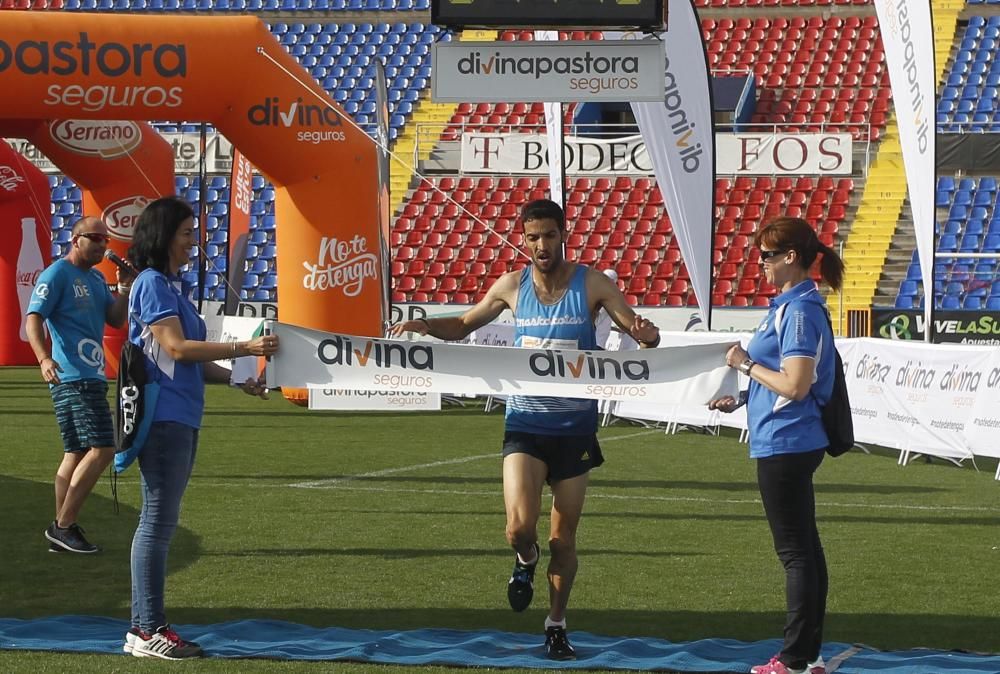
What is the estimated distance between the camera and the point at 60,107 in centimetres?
1391

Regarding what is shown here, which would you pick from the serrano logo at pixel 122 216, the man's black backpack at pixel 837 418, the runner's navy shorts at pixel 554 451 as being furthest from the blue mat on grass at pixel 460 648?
the serrano logo at pixel 122 216

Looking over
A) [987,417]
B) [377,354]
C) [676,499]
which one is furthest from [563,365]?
[987,417]

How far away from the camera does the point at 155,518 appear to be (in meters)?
5.97

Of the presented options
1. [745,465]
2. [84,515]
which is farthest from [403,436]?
[84,515]

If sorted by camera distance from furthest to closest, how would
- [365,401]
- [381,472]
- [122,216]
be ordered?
[122,216] < [365,401] < [381,472]

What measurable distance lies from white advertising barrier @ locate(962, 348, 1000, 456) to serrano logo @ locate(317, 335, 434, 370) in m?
8.29

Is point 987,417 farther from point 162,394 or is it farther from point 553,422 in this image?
point 162,394

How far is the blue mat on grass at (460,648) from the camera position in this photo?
19.5 feet

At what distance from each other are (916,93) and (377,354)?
8.96 metres

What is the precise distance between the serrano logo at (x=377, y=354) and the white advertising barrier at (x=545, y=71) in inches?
103

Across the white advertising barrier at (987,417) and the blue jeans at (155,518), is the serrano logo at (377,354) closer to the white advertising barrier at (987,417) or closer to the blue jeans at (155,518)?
the blue jeans at (155,518)

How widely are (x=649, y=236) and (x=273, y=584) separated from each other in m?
22.9

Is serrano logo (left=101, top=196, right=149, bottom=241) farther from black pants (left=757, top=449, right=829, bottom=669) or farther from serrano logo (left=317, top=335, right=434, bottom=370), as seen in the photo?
black pants (left=757, top=449, right=829, bottom=669)

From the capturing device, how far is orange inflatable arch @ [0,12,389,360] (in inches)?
543
